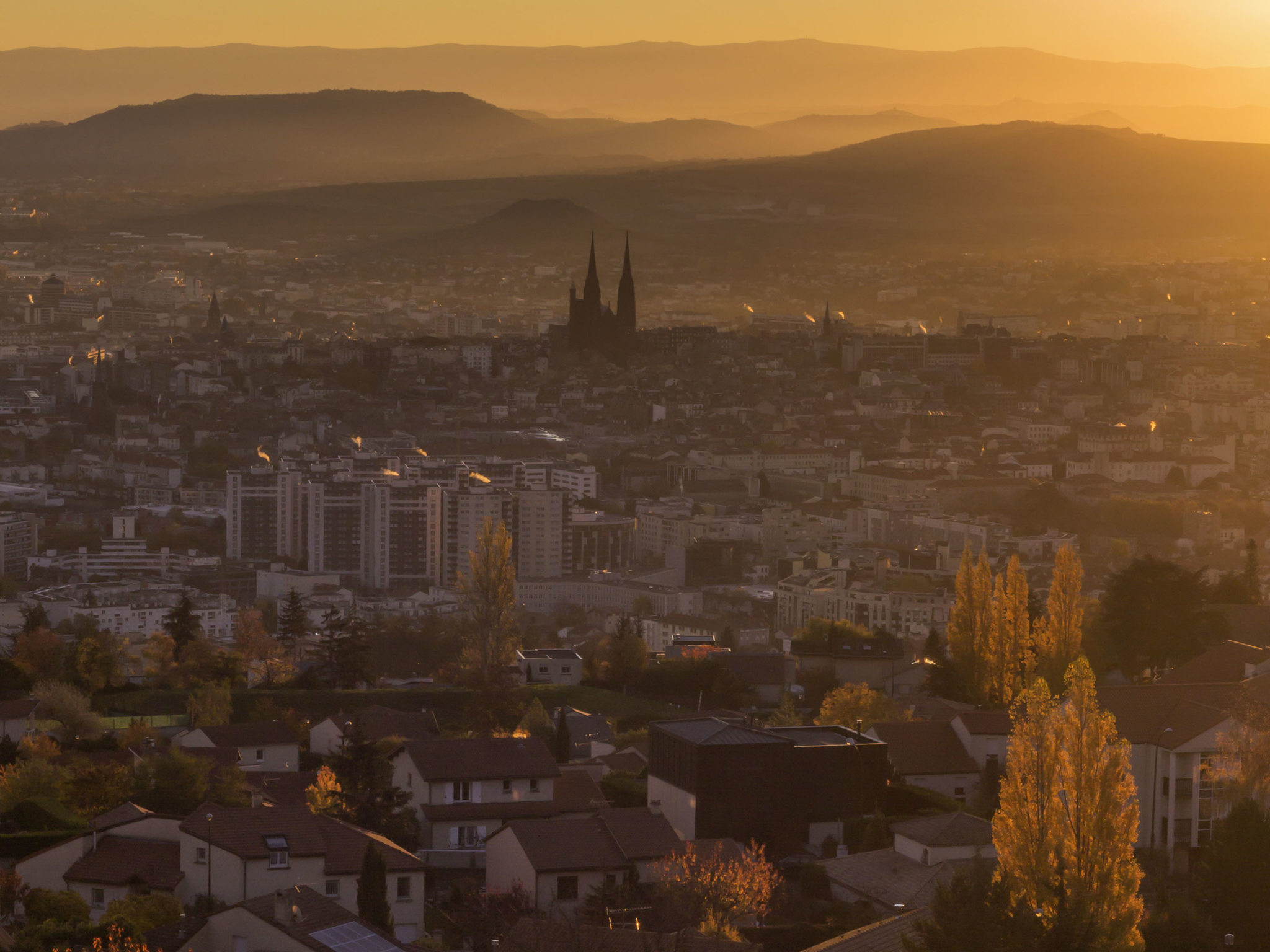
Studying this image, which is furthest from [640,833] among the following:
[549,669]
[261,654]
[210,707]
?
[261,654]

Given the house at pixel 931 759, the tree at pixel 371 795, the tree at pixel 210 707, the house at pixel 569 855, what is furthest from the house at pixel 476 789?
the tree at pixel 210 707

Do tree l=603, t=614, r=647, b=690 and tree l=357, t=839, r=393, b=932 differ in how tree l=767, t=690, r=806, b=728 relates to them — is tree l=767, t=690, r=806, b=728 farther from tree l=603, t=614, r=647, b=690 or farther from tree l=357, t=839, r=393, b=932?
tree l=357, t=839, r=393, b=932

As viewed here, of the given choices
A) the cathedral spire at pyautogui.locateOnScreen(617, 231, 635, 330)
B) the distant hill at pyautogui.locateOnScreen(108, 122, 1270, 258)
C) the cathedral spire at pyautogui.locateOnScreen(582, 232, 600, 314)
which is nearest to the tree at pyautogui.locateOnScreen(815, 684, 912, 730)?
the cathedral spire at pyautogui.locateOnScreen(582, 232, 600, 314)

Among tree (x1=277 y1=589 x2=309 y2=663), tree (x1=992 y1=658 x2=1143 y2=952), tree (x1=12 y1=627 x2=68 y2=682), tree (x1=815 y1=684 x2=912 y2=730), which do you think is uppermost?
tree (x1=992 y1=658 x2=1143 y2=952)

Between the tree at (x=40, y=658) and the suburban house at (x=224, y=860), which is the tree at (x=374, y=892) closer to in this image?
the suburban house at (x=224, y=860)

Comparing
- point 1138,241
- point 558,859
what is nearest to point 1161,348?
point 1138,241

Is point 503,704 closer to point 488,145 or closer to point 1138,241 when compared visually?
point 1138,241
